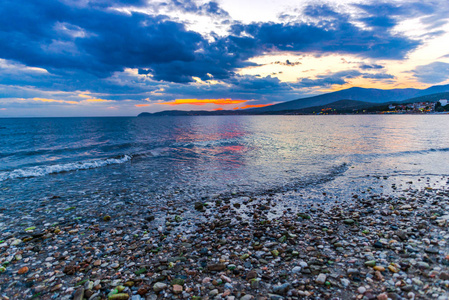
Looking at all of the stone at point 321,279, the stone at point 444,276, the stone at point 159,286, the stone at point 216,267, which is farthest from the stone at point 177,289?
the stone at point 444,276

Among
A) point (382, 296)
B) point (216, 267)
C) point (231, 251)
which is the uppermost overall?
point (382, 296)

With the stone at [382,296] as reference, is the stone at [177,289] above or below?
below

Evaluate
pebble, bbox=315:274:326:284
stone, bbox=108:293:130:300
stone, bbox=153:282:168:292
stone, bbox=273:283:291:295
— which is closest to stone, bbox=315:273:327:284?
pebble, bbox=315:274:326:284

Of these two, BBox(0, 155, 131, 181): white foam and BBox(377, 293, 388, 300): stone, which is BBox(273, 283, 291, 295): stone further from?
BBox(0, 155, 131, 181): white foam

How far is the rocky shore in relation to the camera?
5348mm

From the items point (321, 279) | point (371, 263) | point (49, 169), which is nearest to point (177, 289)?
point (321, 279)

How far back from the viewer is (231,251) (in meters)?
7.13

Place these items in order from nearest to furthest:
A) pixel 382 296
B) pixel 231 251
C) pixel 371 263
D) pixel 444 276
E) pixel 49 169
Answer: pixel 382 296 < pixel 444 276 < pixel 371 263 < pixel 231 251 < pixel 49 169

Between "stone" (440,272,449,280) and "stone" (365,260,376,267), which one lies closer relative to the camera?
"stone" (440,272,449,280)

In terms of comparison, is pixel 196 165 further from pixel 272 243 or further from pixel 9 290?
pixel 9 290

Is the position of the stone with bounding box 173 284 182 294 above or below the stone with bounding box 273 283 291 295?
below

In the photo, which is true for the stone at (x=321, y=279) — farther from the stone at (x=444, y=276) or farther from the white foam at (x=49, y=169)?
the white foam at (x=49, y=169)

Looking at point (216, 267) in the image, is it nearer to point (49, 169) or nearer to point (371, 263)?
point (371, 263)

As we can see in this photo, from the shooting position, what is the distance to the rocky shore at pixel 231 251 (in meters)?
5.35
